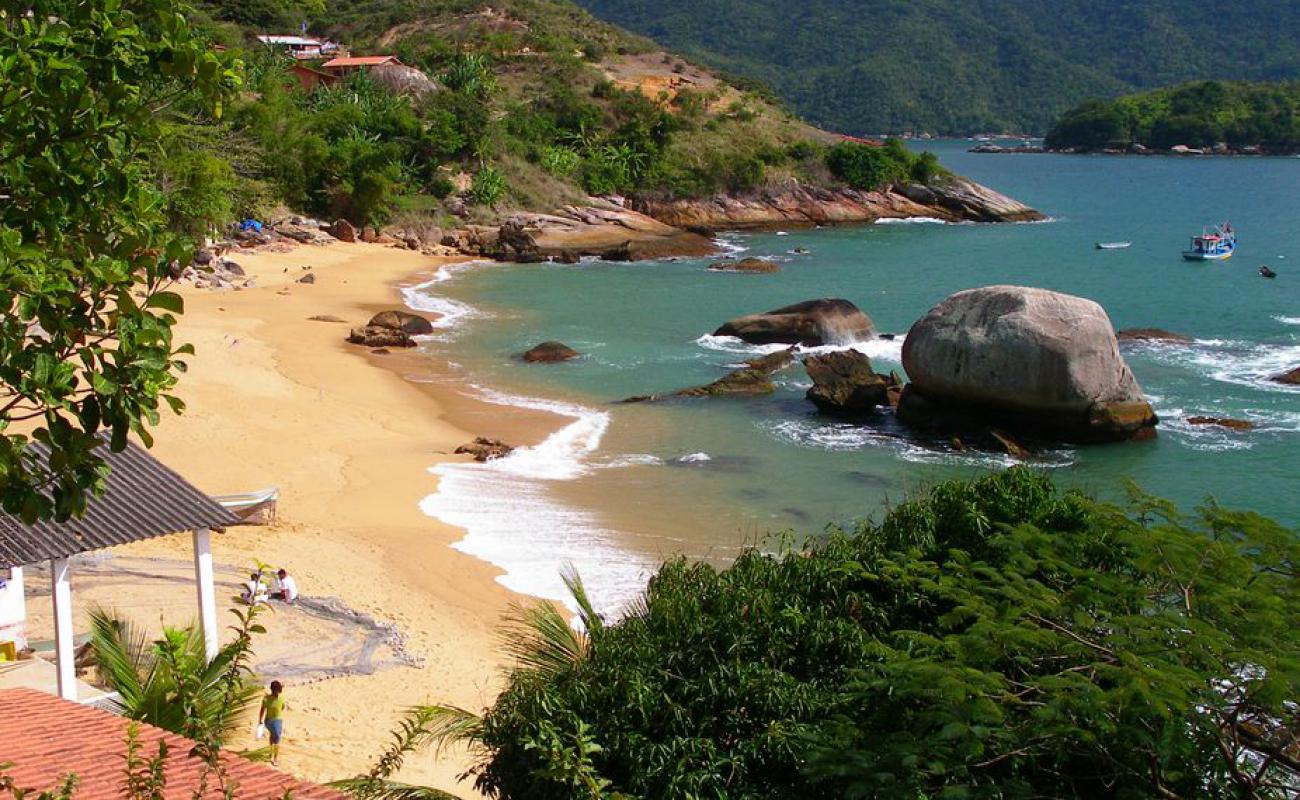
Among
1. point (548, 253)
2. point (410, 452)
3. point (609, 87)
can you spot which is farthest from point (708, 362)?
point (609, 87)

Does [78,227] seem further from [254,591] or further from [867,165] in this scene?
[867,165]

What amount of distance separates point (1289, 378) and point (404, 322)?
23557mm

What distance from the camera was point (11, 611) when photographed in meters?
13.0

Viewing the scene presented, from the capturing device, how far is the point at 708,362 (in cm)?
3506

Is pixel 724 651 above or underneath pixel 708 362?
above

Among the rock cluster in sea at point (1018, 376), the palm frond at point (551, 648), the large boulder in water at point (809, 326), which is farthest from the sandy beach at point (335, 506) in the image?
the large boulder in water at point (809, 326)

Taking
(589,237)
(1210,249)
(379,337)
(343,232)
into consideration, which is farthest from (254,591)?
(1210,249)

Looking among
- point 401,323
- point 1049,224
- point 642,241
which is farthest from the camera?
point 1049,224

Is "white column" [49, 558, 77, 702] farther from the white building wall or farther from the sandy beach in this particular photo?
the white building wall

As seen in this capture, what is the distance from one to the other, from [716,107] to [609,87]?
7985 mm

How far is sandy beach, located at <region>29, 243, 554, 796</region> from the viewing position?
13.7 metres

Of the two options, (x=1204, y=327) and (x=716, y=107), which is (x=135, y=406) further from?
(x=716, y=107)

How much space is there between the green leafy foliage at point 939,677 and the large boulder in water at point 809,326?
25633 mm

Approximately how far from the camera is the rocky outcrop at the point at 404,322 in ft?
119
